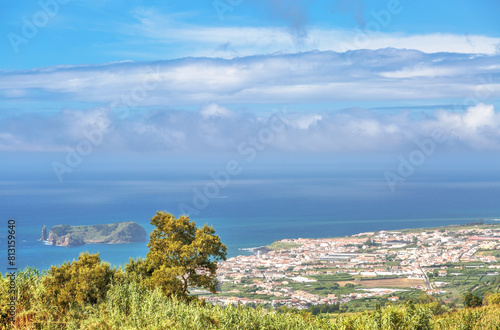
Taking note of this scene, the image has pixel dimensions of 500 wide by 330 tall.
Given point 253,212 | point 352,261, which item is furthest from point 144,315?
point 253,212

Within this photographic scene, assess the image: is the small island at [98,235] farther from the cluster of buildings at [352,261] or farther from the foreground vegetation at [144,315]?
the foreground vegetation at [144,315]

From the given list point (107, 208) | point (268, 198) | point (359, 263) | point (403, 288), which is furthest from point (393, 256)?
point (268, 198)

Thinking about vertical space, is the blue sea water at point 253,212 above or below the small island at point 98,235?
above

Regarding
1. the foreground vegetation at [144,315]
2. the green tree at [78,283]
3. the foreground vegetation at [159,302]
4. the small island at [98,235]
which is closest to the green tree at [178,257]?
the foreground vegetation at [159,302]

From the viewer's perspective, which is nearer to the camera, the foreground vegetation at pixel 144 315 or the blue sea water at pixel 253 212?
the foreground vegetation at pixel 144 315

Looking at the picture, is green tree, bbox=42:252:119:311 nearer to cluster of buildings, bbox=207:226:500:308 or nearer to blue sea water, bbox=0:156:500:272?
cluster of buildings, bbox=207:226:500:308
